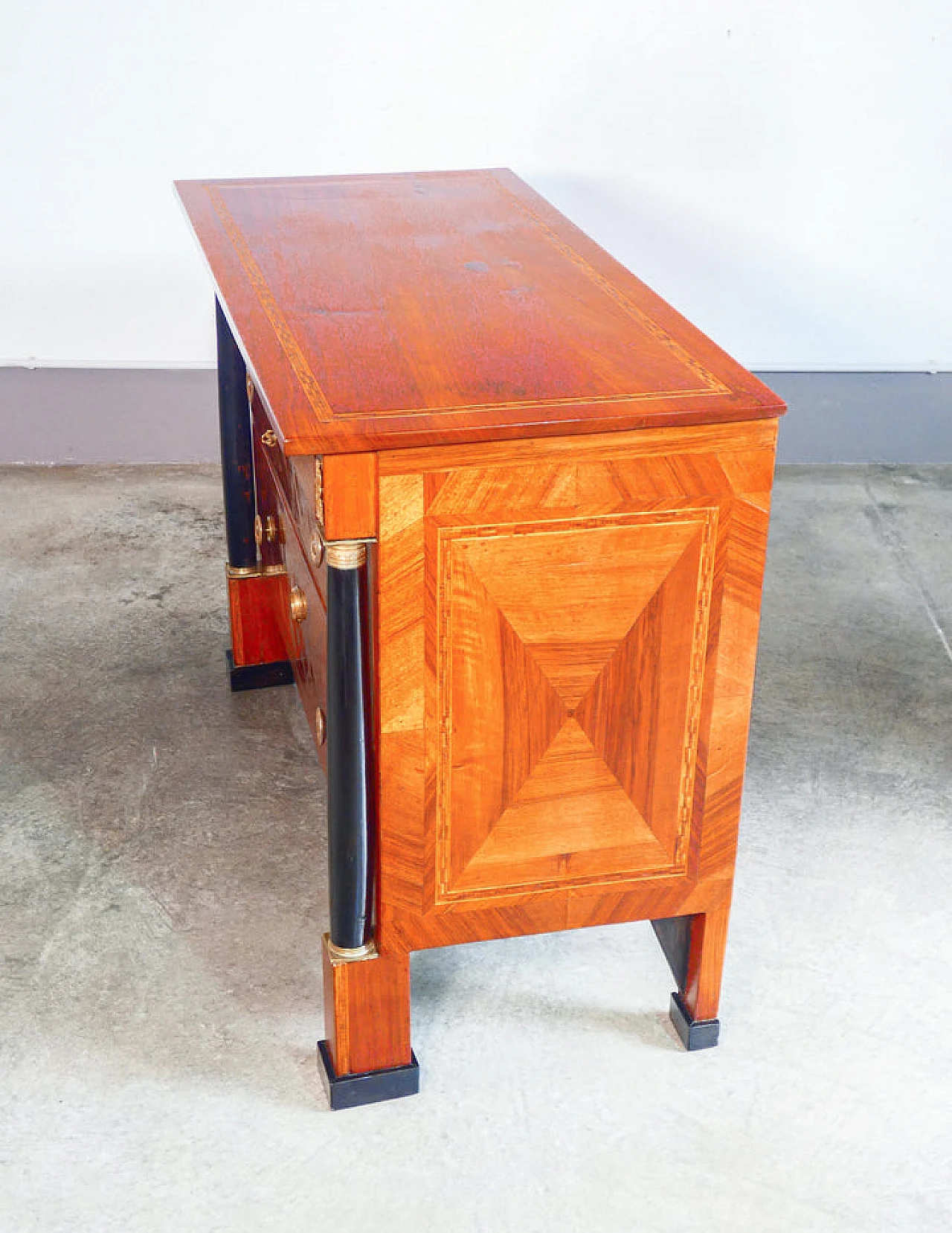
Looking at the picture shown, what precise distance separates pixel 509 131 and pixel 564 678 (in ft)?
7.68

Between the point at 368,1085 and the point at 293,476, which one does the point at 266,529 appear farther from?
the point at 368,1085

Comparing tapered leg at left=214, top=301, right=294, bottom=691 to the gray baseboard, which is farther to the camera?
the gray baseboard

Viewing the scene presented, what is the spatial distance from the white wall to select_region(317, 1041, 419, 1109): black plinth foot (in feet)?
8.24

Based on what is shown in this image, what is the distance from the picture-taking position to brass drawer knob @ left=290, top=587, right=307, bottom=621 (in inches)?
100

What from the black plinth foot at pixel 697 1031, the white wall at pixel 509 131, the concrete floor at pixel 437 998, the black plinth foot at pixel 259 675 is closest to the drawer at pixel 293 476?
the black plinth foot at pixel 259 675

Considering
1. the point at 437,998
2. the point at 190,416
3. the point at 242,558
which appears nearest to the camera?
the point at 437,998

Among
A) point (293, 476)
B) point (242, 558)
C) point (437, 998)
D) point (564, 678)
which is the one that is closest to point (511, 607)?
point (564, 678)

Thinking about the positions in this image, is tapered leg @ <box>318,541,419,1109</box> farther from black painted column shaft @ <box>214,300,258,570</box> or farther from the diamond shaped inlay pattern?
black painted column shaft @ <box>214,300,258,570</box>

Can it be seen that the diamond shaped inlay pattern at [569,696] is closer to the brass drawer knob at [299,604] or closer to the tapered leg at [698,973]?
the tapered leg at [698,973]

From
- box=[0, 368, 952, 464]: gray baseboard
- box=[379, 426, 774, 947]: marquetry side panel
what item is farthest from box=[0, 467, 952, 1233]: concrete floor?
box=[0, 368, 952, 464]: gray baseboard

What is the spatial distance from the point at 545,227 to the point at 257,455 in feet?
2.45

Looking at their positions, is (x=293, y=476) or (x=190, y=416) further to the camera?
(x=190, y=416)

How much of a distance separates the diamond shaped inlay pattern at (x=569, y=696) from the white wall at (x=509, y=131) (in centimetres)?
230

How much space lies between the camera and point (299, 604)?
2.56 meters
